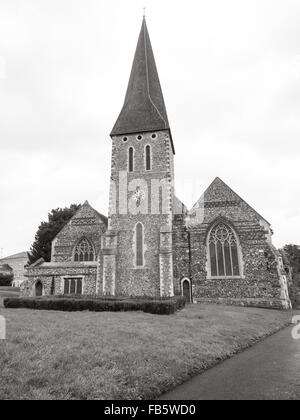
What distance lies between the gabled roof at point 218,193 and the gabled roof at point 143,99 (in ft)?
21.5

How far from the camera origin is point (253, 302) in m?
21.2

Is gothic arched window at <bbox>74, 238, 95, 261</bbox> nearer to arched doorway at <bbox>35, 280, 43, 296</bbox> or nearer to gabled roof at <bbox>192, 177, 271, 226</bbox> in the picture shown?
arched doorway at <bbox>35, 280, 43, 296</bbox>

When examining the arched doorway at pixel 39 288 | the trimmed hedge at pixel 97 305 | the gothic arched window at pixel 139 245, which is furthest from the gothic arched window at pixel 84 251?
the trimmed hedge at pixel 97 305

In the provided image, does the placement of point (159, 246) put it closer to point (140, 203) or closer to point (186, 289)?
point (186, 289)

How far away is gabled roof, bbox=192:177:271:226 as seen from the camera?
77.3 ft

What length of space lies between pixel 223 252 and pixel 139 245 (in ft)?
20.8

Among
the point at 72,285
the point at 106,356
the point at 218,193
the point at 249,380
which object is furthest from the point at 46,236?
the point at 249,380

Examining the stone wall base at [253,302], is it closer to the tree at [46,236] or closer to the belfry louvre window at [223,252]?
the belfry louvre window at [223,252]

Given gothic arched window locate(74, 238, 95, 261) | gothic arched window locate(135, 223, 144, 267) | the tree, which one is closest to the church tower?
gothic arched window locate(135, 223, 144, 267)

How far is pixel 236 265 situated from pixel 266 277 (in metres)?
2.17
